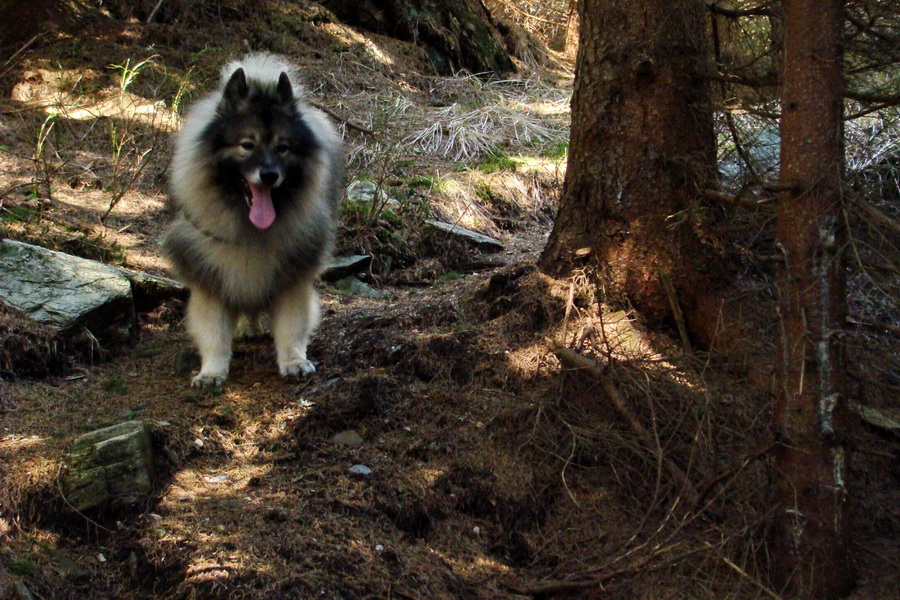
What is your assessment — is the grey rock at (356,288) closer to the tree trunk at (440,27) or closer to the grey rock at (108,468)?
the grey rock at (108,468)

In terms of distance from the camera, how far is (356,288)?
5.46 meters

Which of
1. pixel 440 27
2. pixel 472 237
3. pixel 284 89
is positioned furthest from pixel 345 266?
pixel 440 27

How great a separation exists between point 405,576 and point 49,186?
153 inches

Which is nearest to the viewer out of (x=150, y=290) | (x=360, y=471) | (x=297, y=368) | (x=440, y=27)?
(x=360, y=471)


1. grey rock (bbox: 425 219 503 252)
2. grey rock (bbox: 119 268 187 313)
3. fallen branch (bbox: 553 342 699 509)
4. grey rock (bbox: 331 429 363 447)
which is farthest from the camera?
grey rock (bbox: 425 219 503 252)

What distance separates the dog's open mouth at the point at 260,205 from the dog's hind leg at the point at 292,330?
477 millimetres

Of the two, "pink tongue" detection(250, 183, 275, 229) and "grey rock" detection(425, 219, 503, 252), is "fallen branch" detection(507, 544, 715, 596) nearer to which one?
"pink tongue" detection(250, 183, 275, 229)

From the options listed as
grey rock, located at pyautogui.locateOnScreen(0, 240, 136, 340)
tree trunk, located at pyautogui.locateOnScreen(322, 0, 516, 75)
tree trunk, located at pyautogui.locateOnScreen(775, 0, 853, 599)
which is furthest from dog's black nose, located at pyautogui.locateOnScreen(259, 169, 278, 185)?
tree trunk, located at pyautogui.locateOnScreen(322, 0, 516, 75)

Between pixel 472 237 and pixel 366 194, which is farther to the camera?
pixel 366 194

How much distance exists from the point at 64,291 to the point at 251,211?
120cm

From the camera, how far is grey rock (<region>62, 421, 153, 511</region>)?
113 inches

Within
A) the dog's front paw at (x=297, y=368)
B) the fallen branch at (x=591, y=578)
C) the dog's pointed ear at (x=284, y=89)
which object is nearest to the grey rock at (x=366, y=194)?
the dog's pointed ear at (x=284, y=89)

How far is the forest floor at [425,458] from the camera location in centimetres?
265

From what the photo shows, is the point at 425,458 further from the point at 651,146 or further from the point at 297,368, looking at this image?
the point at 651,146
